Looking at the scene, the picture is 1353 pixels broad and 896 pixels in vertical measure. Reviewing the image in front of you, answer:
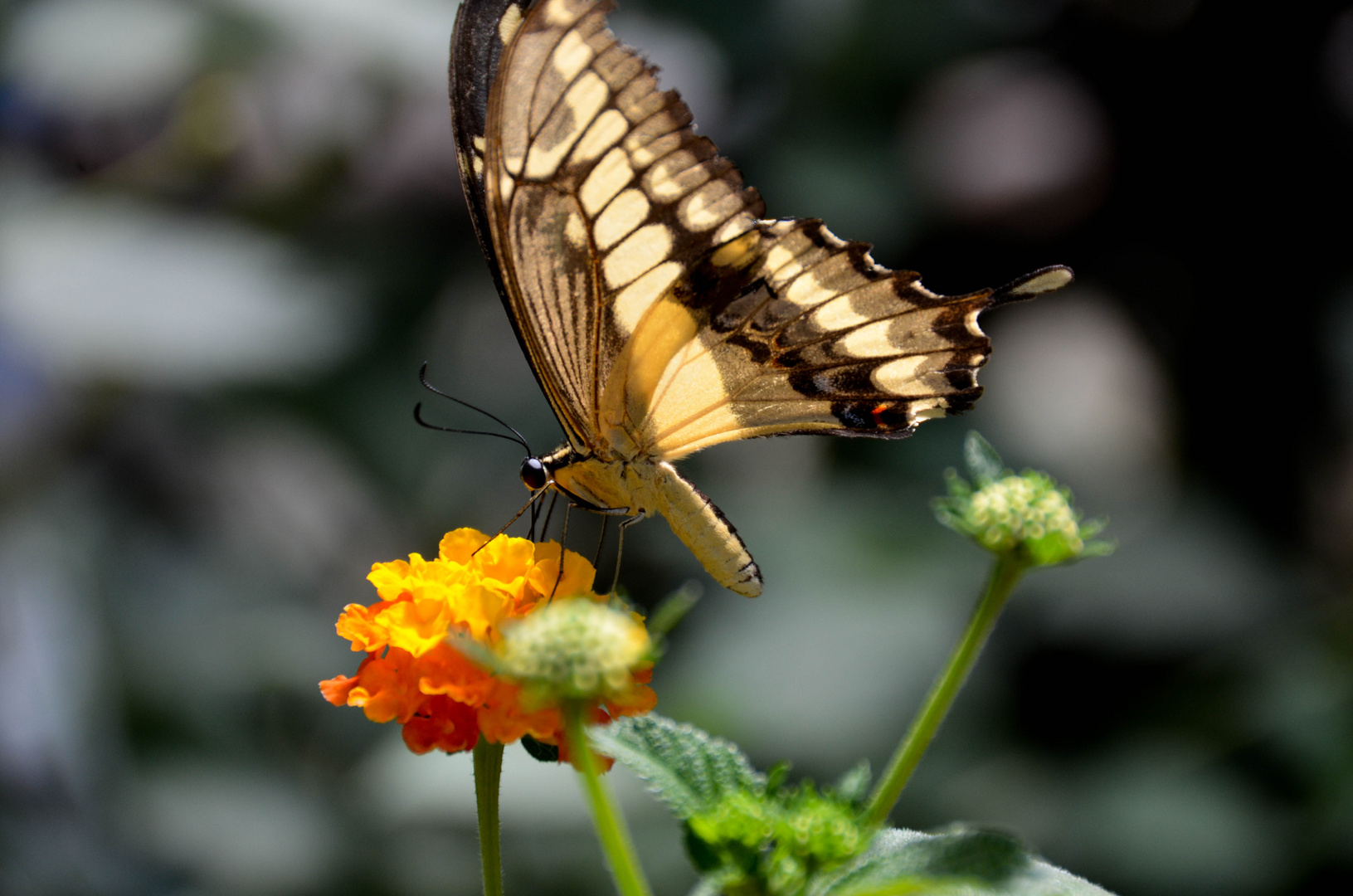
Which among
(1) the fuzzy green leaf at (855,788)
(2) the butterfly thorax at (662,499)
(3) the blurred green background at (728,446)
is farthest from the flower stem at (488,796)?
(3) the blurred green background at (728,446)

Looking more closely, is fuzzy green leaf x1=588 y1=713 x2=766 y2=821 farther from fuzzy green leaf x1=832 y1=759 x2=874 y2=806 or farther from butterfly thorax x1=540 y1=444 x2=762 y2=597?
butterfly thorax x1=540 y1=444 x2=762 y2=597

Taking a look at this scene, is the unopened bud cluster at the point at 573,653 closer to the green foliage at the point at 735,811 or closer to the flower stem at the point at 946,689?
the green foliage at the point at 735,811

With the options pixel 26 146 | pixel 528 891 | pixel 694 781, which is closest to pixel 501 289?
pixel 694 781

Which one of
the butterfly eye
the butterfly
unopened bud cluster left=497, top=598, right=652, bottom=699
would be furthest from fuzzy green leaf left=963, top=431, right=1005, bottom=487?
the butterfly eye

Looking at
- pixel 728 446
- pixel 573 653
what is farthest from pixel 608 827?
pixel 728 446

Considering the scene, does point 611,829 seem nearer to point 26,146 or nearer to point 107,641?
point 107,641

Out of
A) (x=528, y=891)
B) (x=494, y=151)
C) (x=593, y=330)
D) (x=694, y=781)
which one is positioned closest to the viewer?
(x=694, y=781)
